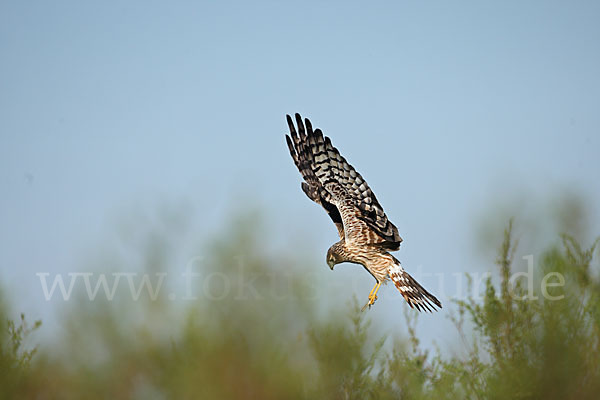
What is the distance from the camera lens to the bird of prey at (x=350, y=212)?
8781 mm

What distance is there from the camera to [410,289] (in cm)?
860

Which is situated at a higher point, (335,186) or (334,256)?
(335,186)

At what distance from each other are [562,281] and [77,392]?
538 cm

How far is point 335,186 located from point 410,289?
65.5 inches

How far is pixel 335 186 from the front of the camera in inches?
367

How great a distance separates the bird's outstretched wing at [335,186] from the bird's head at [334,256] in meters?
0.23

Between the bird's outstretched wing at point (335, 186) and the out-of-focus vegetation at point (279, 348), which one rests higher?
the bird's outstretched wing at point (335, 186)

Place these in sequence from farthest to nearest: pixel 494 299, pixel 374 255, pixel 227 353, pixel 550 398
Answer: pixel 374 255, pixel 494 299, pixel 227 353, pixel 550 398

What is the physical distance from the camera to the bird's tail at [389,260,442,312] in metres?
8.36

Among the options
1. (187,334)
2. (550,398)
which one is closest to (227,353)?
(187,334)

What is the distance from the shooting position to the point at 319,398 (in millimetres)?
8000

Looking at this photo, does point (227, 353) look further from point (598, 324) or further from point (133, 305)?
point (598, 324)

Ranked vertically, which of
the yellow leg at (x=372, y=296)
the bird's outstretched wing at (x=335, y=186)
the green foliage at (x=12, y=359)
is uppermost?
the bird's outstretched wing at (x=335, y=186)

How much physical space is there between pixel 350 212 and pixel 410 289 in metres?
1.22
